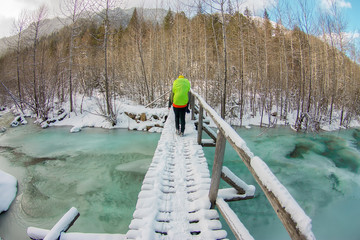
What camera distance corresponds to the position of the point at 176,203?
2.76 meters

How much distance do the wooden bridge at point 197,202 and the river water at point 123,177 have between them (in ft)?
5.59

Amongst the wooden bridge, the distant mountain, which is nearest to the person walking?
the wooden bridge

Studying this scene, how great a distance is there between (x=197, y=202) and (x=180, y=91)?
3293 millimetres

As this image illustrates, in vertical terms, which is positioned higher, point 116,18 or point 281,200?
point 116,18

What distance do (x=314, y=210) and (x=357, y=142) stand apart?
8605 millimetres

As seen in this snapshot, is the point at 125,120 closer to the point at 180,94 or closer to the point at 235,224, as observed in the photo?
the point at 180,94

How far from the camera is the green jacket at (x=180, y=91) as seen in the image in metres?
5.27

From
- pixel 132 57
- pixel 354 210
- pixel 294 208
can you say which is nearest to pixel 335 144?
pixel 354 210

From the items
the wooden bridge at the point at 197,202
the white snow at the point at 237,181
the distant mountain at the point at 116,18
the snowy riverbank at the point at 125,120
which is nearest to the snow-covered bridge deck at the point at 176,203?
the wooden bridge at the point at 197,202

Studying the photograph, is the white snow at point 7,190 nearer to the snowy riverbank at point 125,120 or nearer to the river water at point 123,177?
the river water at point 123,177

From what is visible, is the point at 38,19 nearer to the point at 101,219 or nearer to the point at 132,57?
the point at 132,57

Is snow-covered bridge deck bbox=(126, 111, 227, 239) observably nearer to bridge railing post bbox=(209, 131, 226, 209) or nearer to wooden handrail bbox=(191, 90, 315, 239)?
bridge railing post bbox=(209, 131, 226, 209)

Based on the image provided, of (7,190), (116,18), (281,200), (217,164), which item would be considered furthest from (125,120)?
(281,200)

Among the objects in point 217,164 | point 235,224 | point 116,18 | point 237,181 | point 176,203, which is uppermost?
point 116,18
